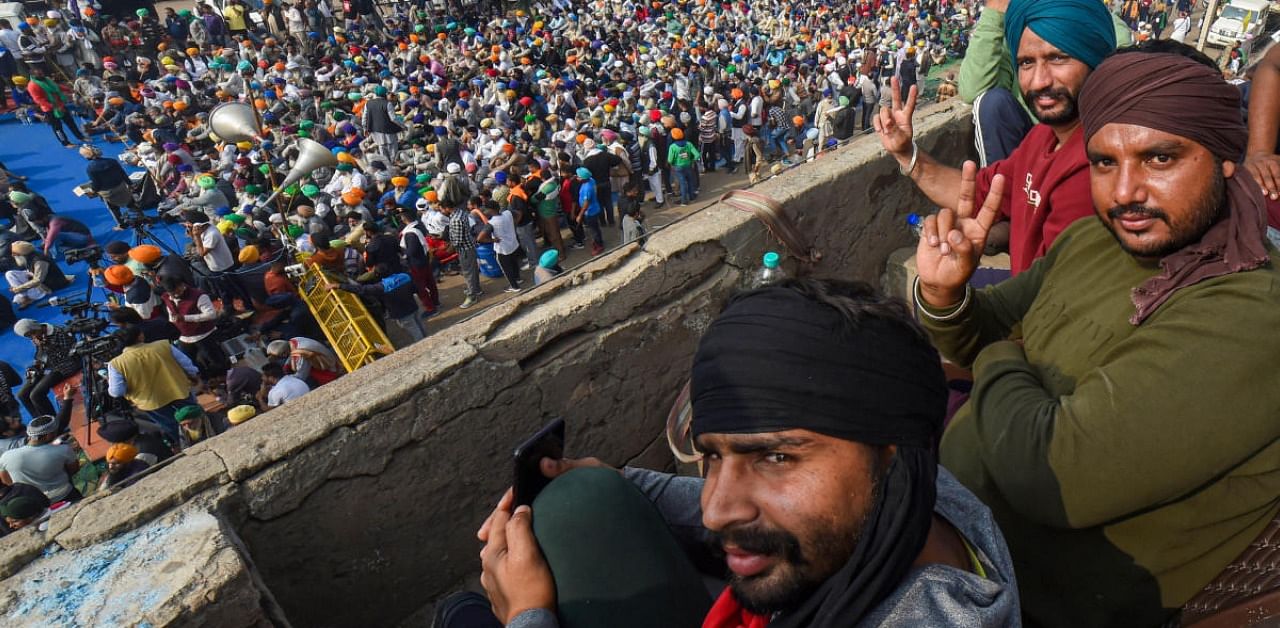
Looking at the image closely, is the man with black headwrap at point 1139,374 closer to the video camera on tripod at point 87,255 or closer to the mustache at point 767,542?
the mustache at point 767,542

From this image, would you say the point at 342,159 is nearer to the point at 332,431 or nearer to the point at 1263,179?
the point at 332,431

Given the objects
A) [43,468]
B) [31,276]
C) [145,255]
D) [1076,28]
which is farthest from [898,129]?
[31,276]

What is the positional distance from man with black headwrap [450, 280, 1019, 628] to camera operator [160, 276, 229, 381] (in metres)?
9.37

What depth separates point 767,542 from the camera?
1270 millimetres

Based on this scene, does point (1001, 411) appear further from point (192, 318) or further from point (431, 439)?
point (192, 318)

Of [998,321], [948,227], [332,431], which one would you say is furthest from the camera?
[332,431]

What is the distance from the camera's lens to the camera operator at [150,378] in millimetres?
7180

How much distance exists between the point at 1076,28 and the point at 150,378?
8443mm

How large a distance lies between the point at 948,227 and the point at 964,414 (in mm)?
553

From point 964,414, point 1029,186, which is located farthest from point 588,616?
point 1029,186

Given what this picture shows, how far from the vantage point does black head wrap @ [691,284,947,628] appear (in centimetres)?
120

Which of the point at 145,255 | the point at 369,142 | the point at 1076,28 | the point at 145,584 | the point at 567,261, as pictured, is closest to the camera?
the point at 145,584

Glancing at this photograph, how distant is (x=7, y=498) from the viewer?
590 cm

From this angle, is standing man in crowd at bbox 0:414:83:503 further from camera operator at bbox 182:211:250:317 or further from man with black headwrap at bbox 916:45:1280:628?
man with black headwrap at bbox 916:45:1280:628
